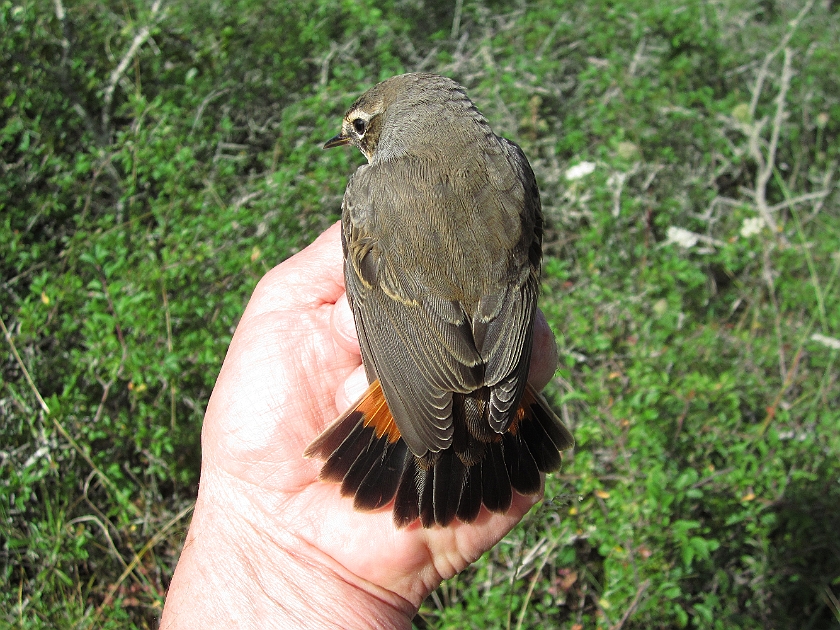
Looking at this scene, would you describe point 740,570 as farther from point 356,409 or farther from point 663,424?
point 356,409

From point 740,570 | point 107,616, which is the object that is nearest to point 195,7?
point 107,616

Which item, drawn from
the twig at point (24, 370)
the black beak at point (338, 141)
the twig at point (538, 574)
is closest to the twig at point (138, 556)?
the twig at point (24, 370)

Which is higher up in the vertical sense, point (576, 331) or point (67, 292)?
point (67, 292)

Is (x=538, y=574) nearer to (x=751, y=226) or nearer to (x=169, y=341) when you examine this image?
(x=169, y=341)

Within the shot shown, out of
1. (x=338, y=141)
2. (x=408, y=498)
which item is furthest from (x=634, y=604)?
(x=338, y=141)

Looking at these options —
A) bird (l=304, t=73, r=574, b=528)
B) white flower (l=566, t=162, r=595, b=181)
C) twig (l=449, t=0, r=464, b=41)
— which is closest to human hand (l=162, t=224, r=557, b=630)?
bird (l=304, t=73, r=574, b=528)
